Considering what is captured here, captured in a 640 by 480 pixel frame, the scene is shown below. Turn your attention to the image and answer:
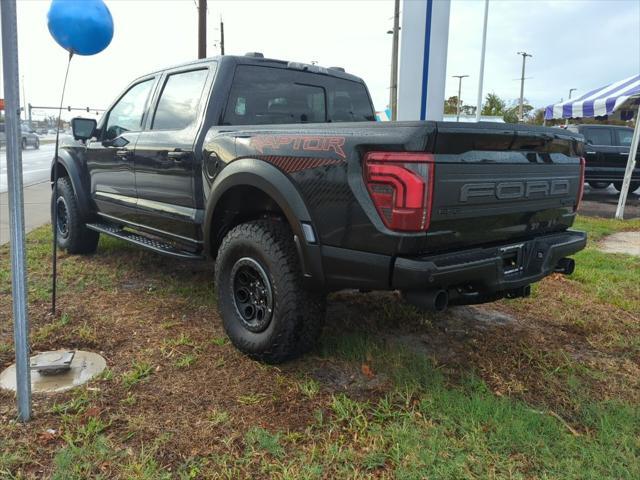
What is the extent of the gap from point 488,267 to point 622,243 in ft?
18.6

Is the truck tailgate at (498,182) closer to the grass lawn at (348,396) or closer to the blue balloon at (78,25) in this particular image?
the grass lawn at (348,396)

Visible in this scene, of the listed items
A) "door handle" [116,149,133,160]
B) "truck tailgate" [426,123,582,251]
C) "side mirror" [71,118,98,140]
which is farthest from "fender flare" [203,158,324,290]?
"side mirror" [71,118,98,140]

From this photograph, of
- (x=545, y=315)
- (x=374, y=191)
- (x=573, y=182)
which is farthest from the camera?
(x=545, y=315)

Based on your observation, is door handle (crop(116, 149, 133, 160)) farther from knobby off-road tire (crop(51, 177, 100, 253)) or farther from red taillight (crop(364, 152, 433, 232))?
red taillight (crop(364, 152, 433, 232))

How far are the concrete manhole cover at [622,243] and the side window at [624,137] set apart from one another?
6171 millimetres

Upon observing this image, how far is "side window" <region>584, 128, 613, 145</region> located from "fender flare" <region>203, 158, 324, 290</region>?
1255cm

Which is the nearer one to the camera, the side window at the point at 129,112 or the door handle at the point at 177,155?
the door handle at the point at 177,155

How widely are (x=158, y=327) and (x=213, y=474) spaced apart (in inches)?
69.5

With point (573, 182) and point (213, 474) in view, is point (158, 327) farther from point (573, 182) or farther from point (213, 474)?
point (573, 182)

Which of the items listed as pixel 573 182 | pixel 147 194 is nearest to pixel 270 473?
pixel 573 182

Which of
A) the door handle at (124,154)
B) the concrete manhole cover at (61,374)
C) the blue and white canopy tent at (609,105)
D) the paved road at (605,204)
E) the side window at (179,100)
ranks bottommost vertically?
the concrete manhole cover at (61,374)

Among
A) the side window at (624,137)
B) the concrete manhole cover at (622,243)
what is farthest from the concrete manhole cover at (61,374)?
the side window at (624,137)

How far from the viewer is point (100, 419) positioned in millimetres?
2652

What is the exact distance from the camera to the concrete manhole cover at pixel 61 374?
298cm
